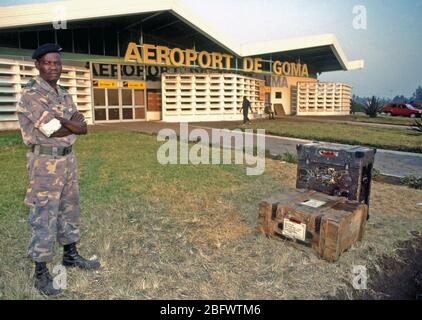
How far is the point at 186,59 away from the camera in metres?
21.4

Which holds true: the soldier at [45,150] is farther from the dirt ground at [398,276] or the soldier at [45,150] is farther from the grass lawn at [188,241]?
the dirt ground at [398,276]

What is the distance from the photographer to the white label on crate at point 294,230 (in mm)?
3588

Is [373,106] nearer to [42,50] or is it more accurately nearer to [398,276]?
[398,276]

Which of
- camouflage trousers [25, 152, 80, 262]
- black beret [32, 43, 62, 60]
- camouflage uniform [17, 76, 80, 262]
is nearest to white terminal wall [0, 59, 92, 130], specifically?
black beret [32, 43, 62, 60]

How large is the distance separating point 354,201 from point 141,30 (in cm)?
1909

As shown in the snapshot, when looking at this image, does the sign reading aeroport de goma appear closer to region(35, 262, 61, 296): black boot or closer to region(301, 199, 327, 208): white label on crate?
region(301, 199, 327, 208): white label on crate

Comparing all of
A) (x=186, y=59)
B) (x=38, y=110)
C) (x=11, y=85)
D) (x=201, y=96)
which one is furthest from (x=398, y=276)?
(x=186, y=59)

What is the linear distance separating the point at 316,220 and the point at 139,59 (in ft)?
59.9

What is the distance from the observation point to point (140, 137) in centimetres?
1307

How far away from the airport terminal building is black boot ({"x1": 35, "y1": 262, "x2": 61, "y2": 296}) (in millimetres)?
14123

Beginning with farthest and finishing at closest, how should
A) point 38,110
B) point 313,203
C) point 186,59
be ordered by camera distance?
point 186,59 → point 313,203 → point 38,110

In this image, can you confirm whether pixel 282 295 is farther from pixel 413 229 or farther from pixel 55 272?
pixel 413 229

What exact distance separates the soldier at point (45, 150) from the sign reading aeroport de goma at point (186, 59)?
17.0 m

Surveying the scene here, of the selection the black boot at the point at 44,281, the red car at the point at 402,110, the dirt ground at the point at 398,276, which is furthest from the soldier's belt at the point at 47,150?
the red car at the point at 402,110
